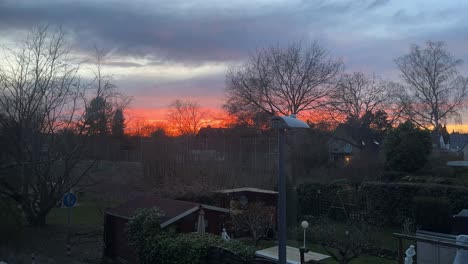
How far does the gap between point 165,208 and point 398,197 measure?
10138 millimetres

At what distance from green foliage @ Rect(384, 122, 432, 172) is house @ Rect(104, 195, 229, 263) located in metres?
11.3

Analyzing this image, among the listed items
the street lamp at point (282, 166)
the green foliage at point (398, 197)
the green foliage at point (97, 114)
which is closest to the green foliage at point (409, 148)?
the green foliage at point (398, 197)

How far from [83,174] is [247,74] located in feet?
54.0

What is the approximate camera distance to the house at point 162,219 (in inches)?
504

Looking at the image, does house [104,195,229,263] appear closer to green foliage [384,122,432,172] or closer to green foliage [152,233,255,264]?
green foliage [152,233,255,264]

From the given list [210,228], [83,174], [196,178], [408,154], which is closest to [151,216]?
[210,228]

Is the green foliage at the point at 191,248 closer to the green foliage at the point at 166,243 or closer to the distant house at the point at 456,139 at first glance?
the green foliage at the point at 166,243

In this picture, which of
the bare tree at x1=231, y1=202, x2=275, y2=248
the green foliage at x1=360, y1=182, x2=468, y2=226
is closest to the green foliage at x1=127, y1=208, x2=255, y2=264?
the bare tree at x1=231, y1=202, x2=275, y2=248

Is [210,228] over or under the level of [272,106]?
under

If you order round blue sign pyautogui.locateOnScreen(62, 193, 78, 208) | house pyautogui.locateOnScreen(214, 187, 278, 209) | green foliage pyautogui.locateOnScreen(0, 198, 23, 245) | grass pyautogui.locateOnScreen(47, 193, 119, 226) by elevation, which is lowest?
grass pyautogui.locateOnScreen(47, 193, 119, 226)

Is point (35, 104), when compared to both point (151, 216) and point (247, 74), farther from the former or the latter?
point (247, 74)

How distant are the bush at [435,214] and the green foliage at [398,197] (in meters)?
0.93

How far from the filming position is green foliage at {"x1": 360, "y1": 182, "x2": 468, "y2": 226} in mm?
16188

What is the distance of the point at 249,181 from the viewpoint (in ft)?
84.8
